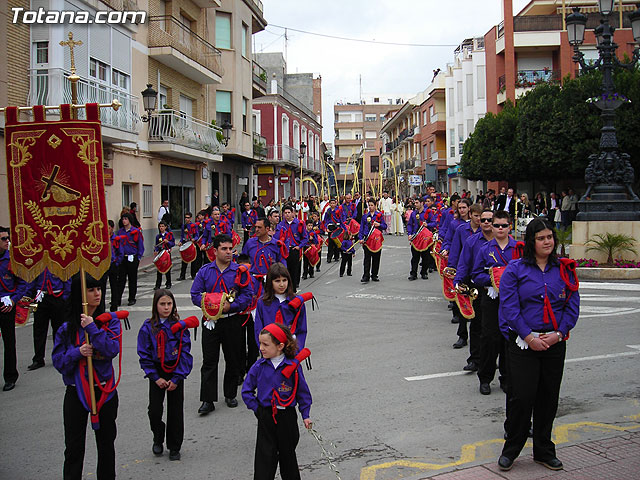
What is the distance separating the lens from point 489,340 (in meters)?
6.46

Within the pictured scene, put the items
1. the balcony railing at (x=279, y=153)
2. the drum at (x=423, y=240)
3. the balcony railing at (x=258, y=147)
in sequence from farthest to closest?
the balcony railing at (x=279, y=153), the balcony railing at (x=258, y=147), the drum at (x=423, y=240)

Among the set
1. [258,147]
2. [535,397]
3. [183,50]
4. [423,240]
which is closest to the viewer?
[535,397]

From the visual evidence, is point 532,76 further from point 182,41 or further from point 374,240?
point 374,240

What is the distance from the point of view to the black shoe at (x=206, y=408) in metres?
6.18

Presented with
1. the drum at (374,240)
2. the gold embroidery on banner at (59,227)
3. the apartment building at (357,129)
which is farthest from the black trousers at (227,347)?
the apartment building at (357,129)

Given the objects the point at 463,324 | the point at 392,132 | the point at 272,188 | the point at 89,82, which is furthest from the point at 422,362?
the point at 392,132

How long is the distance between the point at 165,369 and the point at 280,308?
110 centimetres

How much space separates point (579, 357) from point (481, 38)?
129ft

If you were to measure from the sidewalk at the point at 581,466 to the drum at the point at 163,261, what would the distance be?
10481mm

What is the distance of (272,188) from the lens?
43031 mm

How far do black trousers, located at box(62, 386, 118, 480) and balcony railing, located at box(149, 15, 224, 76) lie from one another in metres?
20.6

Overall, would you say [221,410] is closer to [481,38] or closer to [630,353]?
[630,353]

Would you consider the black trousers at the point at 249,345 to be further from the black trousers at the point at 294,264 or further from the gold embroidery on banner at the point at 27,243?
the black trousers at the point at 294,264

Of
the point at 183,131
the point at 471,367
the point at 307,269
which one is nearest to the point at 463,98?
the point at 183,131
